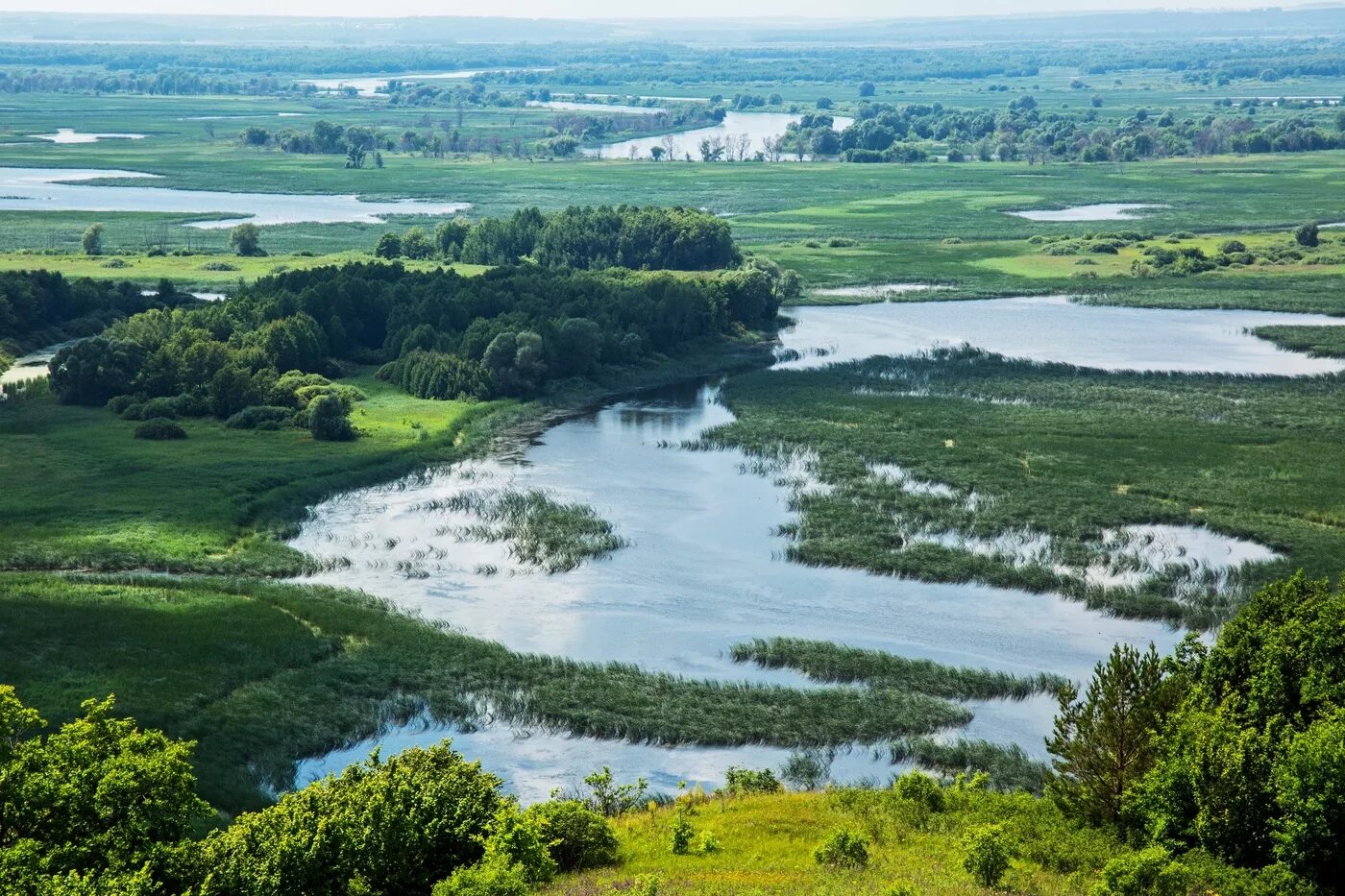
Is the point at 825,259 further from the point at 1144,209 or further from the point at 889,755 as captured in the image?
the point at 889,755

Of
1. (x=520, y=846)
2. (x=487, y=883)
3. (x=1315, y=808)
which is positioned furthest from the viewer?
(x=520, y=846)

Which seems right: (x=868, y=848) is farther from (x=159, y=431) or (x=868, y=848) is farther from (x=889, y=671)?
(x=159, y=431)

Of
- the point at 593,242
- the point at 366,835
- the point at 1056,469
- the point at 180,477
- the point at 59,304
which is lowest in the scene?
the point at 180,477

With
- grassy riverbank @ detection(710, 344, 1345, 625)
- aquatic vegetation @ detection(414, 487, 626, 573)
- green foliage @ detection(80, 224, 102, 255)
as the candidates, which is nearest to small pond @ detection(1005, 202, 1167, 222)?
grassy riverbank @ detection(710, 344, 1345, 625)

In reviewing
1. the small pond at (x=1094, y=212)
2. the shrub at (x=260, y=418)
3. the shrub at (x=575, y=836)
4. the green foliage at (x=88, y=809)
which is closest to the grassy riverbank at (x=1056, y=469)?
the shrub at (x=260, y=418)

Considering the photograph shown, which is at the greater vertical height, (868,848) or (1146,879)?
(1146,879)

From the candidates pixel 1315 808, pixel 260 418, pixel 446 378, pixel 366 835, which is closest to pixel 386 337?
pixel 446 378
